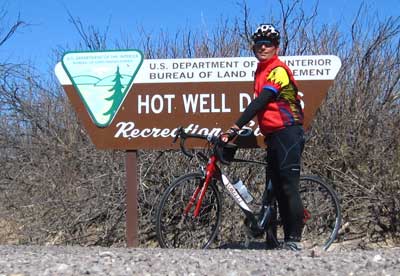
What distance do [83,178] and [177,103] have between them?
1990 millimetres

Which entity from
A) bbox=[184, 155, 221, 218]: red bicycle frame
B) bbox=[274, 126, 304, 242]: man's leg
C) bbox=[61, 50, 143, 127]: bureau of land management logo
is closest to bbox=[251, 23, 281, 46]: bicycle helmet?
bbox=[274, 126, 304, 242]: man's leg

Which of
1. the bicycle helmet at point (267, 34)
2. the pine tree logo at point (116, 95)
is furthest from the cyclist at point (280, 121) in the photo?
the pine tree logo at point (116, 95)

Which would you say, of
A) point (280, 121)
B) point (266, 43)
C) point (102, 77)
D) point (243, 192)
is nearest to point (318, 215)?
point (243, 192)

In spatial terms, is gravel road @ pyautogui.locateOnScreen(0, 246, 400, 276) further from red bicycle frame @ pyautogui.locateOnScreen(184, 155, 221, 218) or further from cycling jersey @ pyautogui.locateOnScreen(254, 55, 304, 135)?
cycling jersey @ pyautogui.locateOnScreen(254, 55, 304, 135)

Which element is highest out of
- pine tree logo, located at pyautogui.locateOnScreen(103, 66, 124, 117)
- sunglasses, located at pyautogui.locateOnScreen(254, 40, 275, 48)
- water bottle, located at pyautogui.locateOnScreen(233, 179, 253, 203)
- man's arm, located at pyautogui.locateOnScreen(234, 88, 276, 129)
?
sunglasses, located at pyautogui.locateOnScreen(254, 40, 275, 48)

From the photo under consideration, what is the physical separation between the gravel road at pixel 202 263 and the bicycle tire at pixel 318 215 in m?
1.12

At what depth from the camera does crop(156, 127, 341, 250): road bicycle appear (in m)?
6.94

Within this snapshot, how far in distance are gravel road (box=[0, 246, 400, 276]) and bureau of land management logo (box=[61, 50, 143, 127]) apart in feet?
5.99

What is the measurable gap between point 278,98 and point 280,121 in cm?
22

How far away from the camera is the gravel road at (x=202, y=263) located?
527 cm

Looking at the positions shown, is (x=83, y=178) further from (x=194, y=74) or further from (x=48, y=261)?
(x=48, y=261)

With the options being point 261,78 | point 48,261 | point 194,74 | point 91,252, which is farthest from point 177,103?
point 48,261

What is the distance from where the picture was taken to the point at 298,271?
5.27 meters

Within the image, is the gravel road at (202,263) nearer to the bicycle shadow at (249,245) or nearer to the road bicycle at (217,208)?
the road bicycle at (217,208)
